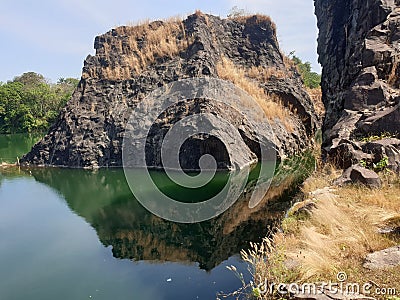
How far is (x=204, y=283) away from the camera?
7.31 metres

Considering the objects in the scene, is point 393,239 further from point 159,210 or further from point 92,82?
point 92,82

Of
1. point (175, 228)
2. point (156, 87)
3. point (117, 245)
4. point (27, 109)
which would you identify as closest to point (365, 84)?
point (175, 228)

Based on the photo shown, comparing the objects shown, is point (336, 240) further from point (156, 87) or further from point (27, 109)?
point (27, 109)

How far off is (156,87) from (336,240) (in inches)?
842

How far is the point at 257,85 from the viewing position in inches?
1097

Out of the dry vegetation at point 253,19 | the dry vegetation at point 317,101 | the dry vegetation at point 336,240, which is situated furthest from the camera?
the dry vegetation at point 317,101

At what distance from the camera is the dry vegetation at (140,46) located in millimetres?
26828

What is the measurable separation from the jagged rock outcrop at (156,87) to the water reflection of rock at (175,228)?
22.6ft

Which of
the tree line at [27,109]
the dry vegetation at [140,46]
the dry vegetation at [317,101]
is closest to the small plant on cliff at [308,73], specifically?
the dry vegetation at [317,101]

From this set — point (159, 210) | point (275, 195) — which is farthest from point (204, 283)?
point (275, 195)

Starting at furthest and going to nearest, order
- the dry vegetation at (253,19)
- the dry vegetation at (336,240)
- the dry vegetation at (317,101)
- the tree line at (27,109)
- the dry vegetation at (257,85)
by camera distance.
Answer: the tree line at (27,109) < the dry vegetation at (317,101) < the dry vegetation at (253,19) < the dry vegetation at (257,85) < the dry vegetation at (336,240)

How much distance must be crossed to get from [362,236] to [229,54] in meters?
27.4

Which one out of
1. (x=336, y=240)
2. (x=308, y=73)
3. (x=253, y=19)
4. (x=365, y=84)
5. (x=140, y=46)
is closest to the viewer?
(x=336, y=240)

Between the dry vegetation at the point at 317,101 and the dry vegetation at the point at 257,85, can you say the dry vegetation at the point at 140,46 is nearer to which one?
the dry vegetation at the point at 257,85
